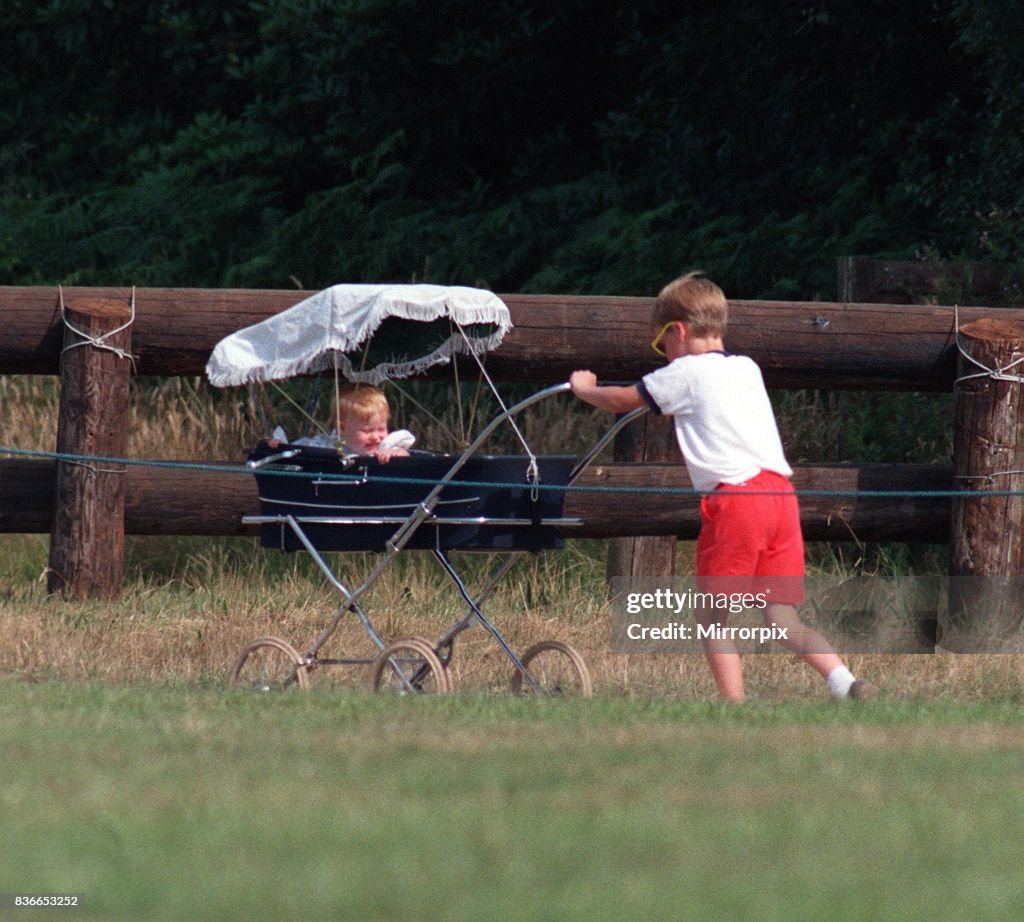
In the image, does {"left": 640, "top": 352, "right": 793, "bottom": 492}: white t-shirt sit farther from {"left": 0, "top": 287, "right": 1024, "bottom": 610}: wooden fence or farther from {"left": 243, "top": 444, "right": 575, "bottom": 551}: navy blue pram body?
{"left": 0, "top": 287, "right": 1024, "bottom": 610}: wooden fence

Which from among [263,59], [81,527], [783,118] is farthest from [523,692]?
[263,59]

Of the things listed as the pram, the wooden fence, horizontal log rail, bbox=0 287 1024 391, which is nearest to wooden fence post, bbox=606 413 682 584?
the wooden fence

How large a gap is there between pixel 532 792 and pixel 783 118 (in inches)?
441

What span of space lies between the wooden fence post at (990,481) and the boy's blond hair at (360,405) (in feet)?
9.78

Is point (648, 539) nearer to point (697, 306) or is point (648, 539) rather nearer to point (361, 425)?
point (361, 425)

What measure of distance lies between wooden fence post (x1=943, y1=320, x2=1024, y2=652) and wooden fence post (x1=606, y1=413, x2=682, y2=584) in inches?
56.4

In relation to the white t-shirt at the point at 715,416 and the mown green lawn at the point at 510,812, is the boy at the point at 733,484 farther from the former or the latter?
the mown green lawn at the point at 510,812

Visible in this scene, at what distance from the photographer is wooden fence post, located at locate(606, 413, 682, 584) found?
980cm

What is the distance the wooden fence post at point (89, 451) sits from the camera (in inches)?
359

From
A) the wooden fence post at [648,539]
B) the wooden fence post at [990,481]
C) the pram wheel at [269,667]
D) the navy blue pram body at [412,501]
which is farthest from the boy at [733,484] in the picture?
the wooden fence post at [648,539]

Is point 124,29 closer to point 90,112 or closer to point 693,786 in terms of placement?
point 90,112

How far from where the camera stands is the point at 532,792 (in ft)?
15.9

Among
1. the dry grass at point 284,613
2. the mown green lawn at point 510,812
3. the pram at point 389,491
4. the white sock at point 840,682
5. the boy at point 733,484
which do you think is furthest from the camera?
the dry grass at point 284,613

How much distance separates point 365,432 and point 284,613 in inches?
68.3
